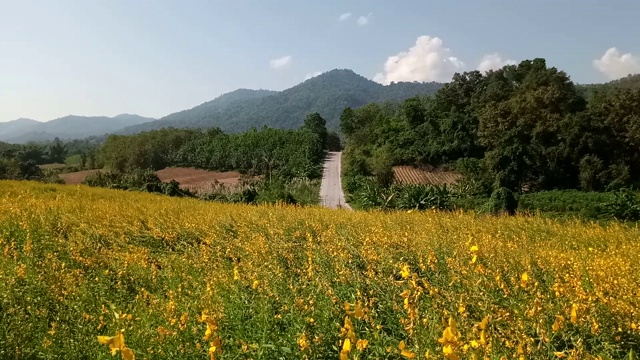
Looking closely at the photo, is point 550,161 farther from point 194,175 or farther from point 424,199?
point 194,175

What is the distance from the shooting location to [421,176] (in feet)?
112

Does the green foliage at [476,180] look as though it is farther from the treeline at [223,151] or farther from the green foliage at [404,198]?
the treeline at [223,151]

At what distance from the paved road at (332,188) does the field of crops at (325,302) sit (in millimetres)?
14843

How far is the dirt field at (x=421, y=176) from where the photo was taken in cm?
3216

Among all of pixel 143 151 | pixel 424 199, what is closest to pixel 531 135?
pixel 424 199

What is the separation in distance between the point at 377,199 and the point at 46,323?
20.9 metres

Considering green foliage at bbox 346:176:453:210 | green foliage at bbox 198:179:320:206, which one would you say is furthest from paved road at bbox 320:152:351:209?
→ green foliage at bbox 346:176:453:210

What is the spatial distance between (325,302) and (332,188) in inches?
1194

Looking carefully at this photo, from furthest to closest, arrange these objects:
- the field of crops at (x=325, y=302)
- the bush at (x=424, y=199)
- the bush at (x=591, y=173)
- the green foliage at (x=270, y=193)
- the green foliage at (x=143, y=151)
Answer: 1. the green foliage at (x=143, y=151)
2. the bush at (x=591, y=173)
3. the green foliage at (x=270, y=193)
4. the bush at (x=424, y=199)
5. the field of crops at (x=325, y=302)

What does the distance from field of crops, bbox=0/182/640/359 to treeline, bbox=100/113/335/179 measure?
3511 centimetres

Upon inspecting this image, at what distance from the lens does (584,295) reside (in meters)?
3.36

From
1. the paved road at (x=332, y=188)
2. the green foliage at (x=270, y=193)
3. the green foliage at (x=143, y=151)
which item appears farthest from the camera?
the green foliage at (x=143, y=151)

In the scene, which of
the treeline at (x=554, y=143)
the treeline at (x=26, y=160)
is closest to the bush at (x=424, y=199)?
the treeline at (x=554, y=143)

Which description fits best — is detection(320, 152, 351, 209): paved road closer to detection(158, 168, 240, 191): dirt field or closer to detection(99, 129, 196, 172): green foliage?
detection(158, 168, 240, 191): dirt field
